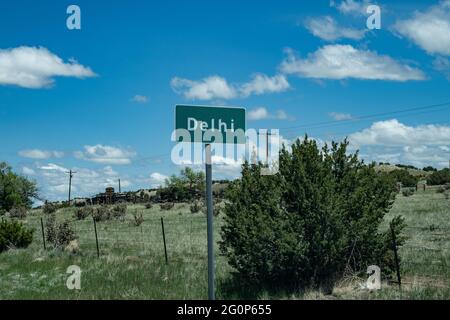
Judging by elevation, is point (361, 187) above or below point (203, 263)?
above

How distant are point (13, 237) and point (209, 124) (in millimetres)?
19070

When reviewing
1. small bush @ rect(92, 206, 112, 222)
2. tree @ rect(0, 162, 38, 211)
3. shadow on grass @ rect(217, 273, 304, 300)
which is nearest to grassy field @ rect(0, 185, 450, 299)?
shadow on grass @ rect(217, 273, 304, 300)

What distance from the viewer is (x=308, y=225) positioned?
11.7 metres

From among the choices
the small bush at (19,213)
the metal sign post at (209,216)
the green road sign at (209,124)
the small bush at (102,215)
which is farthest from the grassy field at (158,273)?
the small bush at (19,213)

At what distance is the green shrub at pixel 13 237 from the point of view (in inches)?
921

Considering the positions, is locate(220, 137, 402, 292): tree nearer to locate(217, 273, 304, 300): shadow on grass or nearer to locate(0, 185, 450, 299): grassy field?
locate(217, 273, 304, 300): shadow on grass

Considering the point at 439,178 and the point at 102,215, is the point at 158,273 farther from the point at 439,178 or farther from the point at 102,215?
the point at 439,178

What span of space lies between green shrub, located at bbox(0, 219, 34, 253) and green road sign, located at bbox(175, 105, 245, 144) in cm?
1861

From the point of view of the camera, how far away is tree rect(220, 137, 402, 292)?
11.5 metres

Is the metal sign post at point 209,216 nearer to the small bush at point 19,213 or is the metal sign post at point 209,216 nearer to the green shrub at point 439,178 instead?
the small bush at point 19,213

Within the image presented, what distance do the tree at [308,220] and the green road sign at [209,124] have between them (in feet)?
14.9

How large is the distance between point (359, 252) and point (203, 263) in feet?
18.3

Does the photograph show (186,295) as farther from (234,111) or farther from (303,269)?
(234,111)

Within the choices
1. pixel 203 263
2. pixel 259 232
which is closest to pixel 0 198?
pixel 203 263
